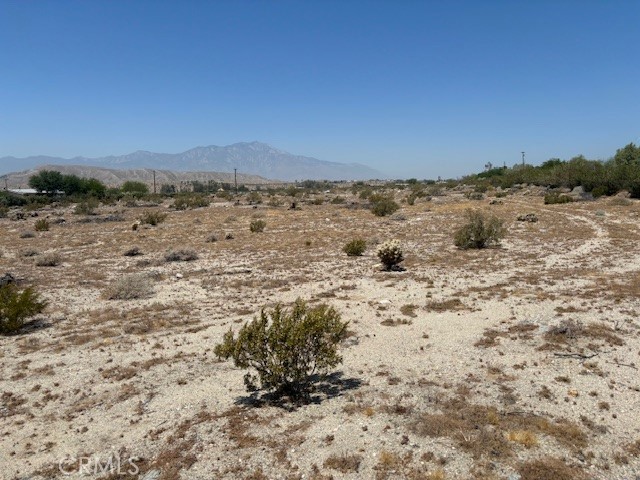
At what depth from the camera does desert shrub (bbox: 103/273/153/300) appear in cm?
1572

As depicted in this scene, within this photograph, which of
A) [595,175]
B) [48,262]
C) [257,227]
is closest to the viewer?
[48,262]

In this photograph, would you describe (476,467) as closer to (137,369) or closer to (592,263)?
(137,369)

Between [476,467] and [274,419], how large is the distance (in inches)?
132

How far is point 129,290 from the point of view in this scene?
623 inches

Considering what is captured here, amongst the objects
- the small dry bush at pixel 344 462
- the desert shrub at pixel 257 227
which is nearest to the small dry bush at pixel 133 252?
the desert shrub at pixel 257 227

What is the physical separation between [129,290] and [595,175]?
58.0 meters

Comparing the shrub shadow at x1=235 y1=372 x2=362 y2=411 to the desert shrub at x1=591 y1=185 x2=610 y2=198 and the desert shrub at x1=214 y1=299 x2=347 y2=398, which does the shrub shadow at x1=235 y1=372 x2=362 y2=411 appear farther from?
the desert shrub at x1=591 y1=185 x2=610 y2=198

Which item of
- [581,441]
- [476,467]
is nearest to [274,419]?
[476,467]

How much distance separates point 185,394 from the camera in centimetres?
862

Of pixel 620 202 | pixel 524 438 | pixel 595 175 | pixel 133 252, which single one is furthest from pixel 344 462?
pixel 595 175

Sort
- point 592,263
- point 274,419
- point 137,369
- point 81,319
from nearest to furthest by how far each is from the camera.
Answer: point 274,419 < point 137,369 < point 81,319 < point 592,263

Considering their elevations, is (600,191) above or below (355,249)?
above

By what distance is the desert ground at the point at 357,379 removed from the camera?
6.42 m

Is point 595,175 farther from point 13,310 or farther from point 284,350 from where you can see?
point 13,310
